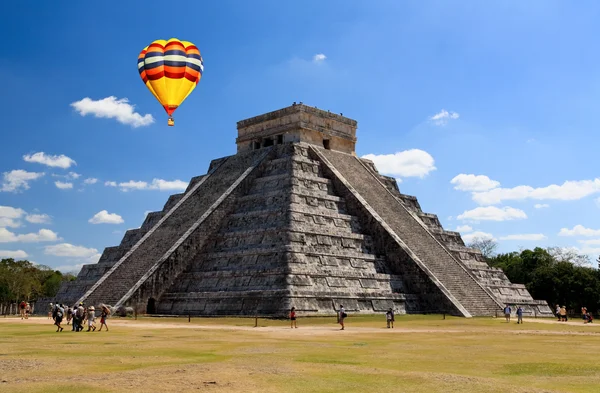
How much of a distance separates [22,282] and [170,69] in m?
41.2

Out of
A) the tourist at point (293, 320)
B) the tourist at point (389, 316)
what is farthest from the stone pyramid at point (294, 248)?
the tourist at point (389, 316)

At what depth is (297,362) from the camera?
40.8ft

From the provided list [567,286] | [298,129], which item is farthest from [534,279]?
[298,129]

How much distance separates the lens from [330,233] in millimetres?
32656

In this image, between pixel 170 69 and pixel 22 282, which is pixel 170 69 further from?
pixel 22 282

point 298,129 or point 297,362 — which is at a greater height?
point 298,129

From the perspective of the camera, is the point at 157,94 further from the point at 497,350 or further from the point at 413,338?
the point at 497,350

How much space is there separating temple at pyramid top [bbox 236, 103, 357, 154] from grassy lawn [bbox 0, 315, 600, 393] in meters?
21.8

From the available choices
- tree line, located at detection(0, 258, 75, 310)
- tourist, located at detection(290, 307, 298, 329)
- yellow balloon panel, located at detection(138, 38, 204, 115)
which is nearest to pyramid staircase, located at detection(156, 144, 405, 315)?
tourist, located at detection(290, 307, 298, 329)

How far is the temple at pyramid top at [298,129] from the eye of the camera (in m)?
40.6

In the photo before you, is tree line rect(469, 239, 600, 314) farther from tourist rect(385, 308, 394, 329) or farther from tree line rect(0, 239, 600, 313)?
tourist rect(385, 308, 394, 329)

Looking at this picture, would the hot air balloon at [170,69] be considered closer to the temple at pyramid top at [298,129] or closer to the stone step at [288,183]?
the stone step at [288,183]

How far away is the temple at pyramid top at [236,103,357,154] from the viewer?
133ft

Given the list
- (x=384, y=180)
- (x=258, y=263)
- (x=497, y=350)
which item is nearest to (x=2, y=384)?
(x=497, y=350)
